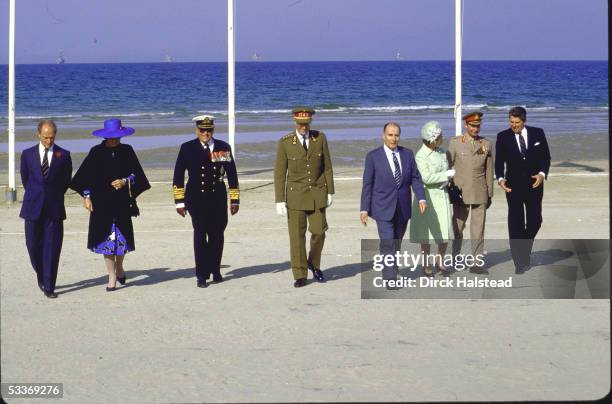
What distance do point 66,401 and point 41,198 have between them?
356cm

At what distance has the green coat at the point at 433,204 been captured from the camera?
11203mm

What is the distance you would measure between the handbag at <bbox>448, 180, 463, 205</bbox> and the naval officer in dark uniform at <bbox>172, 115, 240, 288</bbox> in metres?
2.10

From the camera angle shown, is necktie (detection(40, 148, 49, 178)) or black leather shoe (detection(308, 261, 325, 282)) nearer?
necktie (detection(40, 148, 49, 178))

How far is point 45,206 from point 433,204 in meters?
3.62

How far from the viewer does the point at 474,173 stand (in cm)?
1142

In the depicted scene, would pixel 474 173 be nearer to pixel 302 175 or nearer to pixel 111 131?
pixel 302 175

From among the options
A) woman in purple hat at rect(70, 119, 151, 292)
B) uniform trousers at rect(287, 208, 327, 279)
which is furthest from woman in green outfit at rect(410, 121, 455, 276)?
woman in purple hat at rect(70, 119, 151, 292)

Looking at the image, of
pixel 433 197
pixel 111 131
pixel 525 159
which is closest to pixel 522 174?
pixel 525 159

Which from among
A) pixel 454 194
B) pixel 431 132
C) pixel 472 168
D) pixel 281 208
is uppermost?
pixel 431 132

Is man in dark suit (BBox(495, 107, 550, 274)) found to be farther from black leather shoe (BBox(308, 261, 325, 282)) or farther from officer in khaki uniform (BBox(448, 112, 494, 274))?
black leather shoe (BBox(308, 261, 325, 282))

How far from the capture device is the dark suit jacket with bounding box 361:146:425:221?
10.8 meters

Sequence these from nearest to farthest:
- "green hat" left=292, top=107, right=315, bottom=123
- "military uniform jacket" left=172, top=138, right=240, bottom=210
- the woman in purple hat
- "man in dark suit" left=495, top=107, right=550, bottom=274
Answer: the woman in purple hat → "green hat" left=292, top=107, right=315, bottom=123 → "military uniform jacket" left=172, top=138, right=240, bottom=210 → "man in dark suit" left=495, top=107, right=550, bottom=274

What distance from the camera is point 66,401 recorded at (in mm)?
7344

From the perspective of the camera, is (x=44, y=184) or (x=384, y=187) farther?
(x=384, y=187)
